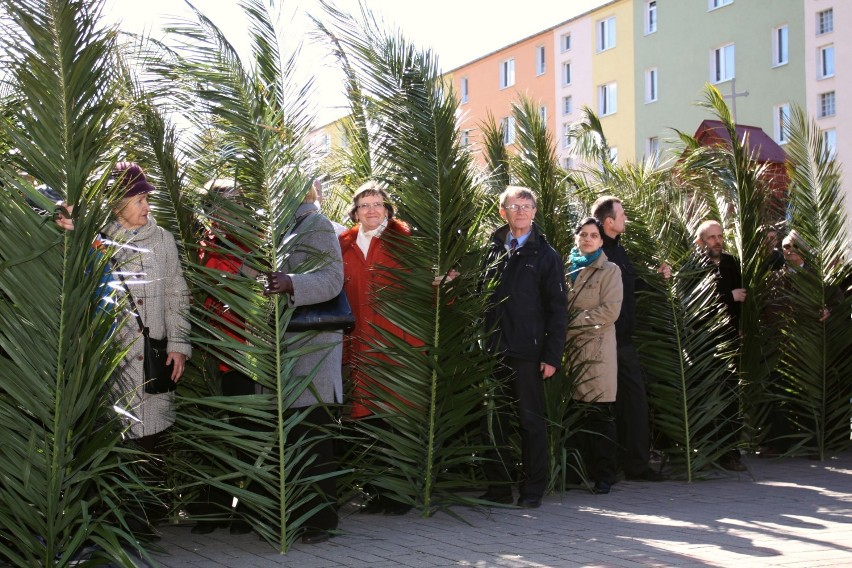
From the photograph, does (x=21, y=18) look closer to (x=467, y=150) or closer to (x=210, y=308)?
(x=210, y=308)

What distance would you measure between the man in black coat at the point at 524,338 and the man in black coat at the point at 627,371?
1096 mm

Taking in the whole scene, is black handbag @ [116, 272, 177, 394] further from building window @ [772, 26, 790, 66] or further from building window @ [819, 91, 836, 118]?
building window @ [772, 26, 790, 66]

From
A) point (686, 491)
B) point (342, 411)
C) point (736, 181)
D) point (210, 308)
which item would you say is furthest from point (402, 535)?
point (736, 181)

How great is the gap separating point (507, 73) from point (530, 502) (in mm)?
51836

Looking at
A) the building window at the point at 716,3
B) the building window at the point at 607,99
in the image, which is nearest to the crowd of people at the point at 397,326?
the building window at the point at 716,3

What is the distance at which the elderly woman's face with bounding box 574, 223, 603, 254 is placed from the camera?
8.33 m

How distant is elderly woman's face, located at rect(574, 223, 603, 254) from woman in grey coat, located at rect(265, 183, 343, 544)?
2536 mm

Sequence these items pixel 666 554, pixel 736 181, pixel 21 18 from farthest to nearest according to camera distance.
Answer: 1. pixel 736 181
2. pixel 666 554
3. pixel 21 18

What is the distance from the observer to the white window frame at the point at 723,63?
43.8 m

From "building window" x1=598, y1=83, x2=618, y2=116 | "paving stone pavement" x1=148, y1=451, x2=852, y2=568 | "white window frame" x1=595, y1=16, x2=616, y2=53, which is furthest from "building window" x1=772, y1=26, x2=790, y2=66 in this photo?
"paving stone pavement" x1=148, y1=451, x2=852, y2=568

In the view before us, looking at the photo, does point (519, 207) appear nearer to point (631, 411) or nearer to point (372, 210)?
point (372, 210)

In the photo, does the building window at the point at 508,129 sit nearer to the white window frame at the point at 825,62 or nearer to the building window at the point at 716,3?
the white window frame at the point at 825,62

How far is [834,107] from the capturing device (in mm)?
40000

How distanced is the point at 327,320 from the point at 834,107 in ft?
122
